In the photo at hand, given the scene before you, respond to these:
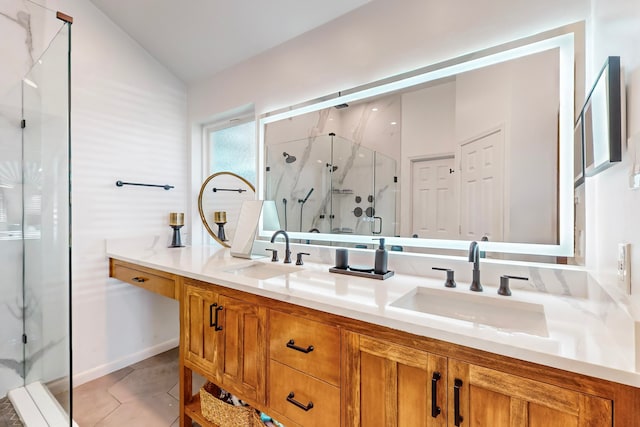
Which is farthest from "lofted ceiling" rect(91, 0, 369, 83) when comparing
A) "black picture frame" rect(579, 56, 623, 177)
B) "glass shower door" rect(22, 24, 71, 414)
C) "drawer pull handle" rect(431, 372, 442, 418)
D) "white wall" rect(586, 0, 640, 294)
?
"drawer pull handle" rect(431, 372, 442, 418)

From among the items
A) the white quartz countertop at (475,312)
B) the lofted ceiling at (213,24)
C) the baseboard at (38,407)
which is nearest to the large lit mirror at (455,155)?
the white quartz countertop at (475,312)

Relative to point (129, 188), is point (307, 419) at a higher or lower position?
lower

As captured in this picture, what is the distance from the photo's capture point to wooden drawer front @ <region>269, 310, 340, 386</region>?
100cm

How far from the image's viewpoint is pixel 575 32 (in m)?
1.11

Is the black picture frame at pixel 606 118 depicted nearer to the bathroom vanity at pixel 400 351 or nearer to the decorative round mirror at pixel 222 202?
the bathroom vanity at pixel 400 351

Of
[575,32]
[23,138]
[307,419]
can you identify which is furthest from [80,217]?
[575,32]

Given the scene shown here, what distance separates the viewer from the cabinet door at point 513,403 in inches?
24.4

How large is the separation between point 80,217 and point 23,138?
22.4 inches

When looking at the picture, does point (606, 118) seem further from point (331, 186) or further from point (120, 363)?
point (120, 363)

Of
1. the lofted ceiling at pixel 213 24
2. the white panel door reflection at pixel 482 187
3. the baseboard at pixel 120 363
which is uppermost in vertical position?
the lofted ceiling at pixel 213 24

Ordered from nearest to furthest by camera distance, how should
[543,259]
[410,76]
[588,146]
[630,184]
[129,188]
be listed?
[630,184], [588,146], [543,259], [410,76], [129,188]

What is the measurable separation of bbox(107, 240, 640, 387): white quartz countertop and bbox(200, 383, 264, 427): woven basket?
0.57 m

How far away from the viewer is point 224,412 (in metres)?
1.38

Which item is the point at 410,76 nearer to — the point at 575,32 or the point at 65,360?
the point at 575,32
